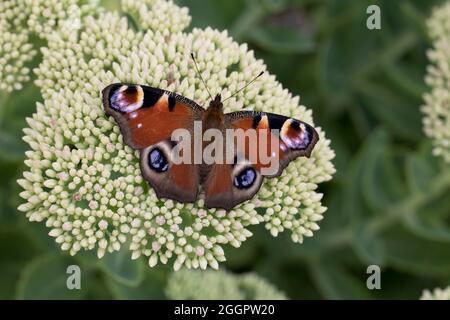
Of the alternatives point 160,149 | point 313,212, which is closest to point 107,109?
point 160,149

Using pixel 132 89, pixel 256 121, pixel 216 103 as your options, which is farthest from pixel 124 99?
pixel 256 121

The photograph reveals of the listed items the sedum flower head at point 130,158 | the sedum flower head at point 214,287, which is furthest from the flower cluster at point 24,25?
the sedum flower head at point 214,287

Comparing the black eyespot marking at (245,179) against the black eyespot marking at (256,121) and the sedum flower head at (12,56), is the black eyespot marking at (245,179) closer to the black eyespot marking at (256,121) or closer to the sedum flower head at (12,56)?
the black eyespot marking at (256,121)

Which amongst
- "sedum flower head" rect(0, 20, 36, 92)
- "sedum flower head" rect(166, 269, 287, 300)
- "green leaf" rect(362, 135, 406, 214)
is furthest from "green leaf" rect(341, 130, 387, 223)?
"sedum flower head" rect(0, 20, 36, 92)

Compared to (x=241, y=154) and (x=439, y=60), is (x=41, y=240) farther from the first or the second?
(x=439, y=60)

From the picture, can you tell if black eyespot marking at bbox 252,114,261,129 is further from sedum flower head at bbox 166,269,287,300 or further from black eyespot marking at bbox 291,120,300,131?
sedum flower head at bbox 166,269,287,300

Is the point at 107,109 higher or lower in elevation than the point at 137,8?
lower
